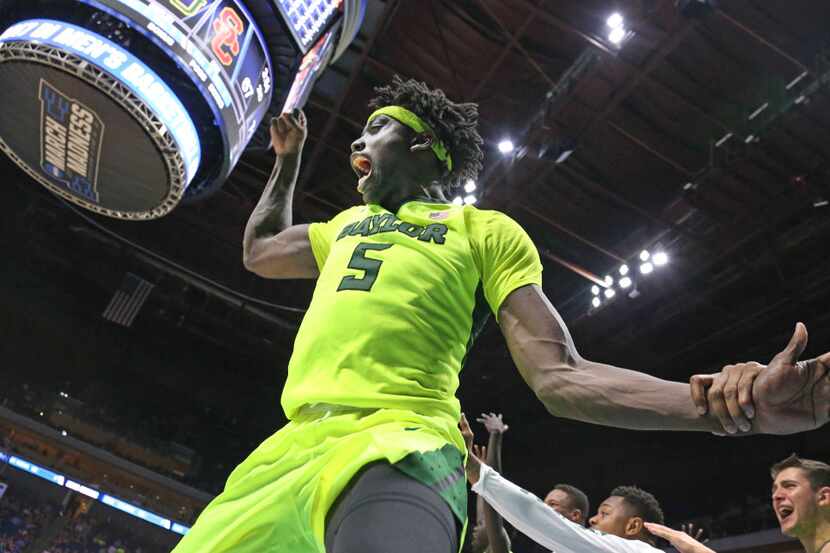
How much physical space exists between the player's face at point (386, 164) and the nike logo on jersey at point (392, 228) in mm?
143

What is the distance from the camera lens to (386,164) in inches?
76.3

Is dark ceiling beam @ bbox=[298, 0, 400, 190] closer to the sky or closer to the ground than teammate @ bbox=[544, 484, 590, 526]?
closer to the sky

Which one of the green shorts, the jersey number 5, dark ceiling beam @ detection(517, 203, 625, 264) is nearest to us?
the green shorts

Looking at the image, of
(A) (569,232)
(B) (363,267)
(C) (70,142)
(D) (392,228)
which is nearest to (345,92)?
(A) (569,232)

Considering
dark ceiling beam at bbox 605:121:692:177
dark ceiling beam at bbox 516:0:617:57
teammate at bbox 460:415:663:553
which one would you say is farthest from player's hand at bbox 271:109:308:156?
dark ceiling beam at bbox 605:121:692:177

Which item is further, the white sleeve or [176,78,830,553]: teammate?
the white sleeve

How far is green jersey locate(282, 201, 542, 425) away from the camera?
4.46ft

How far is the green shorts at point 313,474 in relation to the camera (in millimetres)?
1154

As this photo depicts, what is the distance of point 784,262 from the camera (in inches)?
368

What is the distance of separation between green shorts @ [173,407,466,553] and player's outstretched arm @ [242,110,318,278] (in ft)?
2.54

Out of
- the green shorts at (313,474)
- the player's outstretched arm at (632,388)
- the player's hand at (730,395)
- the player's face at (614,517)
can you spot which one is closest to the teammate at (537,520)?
the player's face at (614,517)

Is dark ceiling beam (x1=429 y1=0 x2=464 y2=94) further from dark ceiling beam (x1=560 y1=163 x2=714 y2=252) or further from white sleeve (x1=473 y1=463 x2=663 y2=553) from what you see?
white sleeve (x1=473 y1=463 x2=663 y2=553)

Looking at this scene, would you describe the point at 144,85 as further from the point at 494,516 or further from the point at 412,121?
the point at 494,516

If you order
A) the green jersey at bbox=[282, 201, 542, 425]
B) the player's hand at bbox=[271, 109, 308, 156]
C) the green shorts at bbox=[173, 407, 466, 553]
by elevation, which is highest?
the player's hand at bbox=[271, 109, 308, 156]
